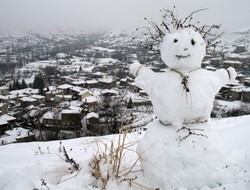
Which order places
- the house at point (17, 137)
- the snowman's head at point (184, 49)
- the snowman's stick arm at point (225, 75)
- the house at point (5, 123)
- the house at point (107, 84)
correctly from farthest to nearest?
the house at point (107, 84)
the house at point (5, 123)
the house at point (17, 137)
the snowman's stick arm at point (225, 75)
the snowman's head at point (184, 49)

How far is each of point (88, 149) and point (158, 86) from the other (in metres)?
1.92

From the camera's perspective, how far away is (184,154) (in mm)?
2271

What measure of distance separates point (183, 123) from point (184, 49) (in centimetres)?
70

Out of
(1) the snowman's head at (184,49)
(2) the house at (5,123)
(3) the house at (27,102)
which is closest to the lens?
(1) the snowman's head at (184,49)

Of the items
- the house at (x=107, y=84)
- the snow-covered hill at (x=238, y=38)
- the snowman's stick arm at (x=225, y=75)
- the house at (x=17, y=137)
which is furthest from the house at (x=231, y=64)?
the snowman's stick arm at (x=225, y=75)

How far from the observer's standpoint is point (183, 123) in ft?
8.07

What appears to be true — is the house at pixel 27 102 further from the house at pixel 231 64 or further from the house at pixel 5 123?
the house at pixel 231 64

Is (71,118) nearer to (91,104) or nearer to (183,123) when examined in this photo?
(91,104)

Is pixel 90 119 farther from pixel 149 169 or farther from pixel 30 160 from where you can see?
pixel 149 169

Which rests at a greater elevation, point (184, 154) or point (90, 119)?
point (184, 154)

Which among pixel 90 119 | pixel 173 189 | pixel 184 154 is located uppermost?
pixel 184 154

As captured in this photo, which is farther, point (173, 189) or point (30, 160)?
point (30, 160)

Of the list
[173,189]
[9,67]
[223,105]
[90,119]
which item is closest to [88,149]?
[173,189]

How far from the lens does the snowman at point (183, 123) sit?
7.33 feet
